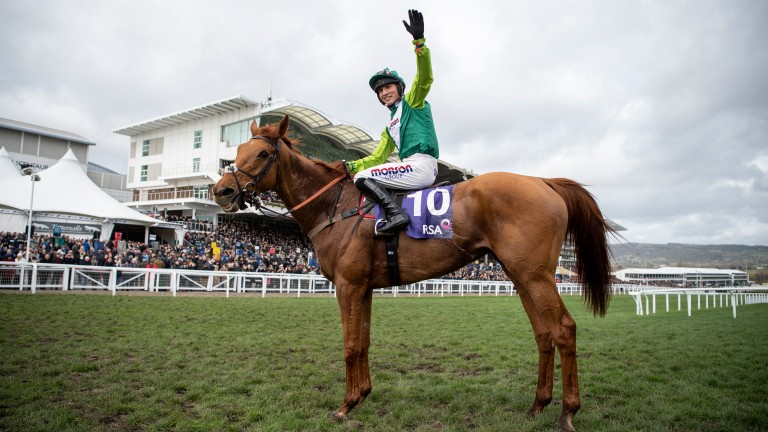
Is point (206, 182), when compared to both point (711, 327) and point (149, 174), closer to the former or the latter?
point (149, 174)

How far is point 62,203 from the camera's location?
2022 centimetres

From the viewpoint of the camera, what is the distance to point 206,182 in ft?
133

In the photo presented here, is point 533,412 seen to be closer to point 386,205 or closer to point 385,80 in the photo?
point 386,205

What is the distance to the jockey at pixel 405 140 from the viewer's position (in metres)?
4.32

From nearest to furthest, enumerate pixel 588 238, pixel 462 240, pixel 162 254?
pixel 462 240 → pixel 588 238 → pixel 162 254

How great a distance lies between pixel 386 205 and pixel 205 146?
41.5m

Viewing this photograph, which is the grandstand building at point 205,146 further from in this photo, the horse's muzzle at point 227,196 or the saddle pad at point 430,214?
the saddle pad at point 430,214

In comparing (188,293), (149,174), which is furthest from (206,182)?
(188,293)

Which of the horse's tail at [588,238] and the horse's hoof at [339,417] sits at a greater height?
the horse's tail at [588,238]

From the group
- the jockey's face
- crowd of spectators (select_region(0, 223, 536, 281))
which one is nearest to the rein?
the jockey's face

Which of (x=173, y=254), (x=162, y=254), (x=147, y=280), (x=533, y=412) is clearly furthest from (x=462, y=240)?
(x=162, y=254)

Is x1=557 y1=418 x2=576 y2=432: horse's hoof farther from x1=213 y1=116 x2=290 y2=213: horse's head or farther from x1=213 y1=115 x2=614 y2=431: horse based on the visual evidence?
x1=213 y1=116 x2=290 y2=213: horse's head

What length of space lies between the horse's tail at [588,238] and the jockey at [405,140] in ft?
4.20

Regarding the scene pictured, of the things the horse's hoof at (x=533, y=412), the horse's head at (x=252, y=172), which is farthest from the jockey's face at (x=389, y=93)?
the horse's hoof at (x=533, y=412)
